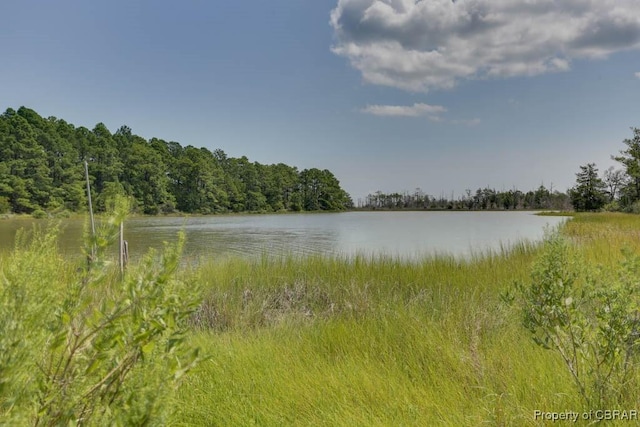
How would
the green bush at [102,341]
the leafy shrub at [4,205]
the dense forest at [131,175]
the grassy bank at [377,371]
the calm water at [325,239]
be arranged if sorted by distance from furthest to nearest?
the dense forest at [131,175]
the leafy shrub at [4,205]
the calm water at [325,239]
the grassy bank at [377,371]
the green bush at [102,341]

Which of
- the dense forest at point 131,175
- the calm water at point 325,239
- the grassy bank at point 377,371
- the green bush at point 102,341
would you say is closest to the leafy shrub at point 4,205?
the dense forest at point 131,175

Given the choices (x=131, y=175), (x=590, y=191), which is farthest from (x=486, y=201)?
(x=131, y=175)

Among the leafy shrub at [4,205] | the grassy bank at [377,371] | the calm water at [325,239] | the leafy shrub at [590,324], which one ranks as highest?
the leafy shrub at [4,205]

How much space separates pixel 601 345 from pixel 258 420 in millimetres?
1626

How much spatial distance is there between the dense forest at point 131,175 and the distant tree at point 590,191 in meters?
43.4

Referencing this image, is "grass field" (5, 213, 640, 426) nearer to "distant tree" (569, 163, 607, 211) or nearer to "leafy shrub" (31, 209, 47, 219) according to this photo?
"leafy shrub" (31, 209, 47, 219)

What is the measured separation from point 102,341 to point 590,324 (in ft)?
6.78

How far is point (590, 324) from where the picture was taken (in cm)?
177

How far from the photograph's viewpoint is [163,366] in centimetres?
87

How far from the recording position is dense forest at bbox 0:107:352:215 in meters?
32.8

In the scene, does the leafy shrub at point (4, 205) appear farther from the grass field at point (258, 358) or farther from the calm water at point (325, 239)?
the grass field at point (258, 358)

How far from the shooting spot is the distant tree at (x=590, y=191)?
36.6 m

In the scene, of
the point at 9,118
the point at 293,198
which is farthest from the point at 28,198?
the point at 293,198

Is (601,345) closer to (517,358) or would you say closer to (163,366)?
(517,358)
